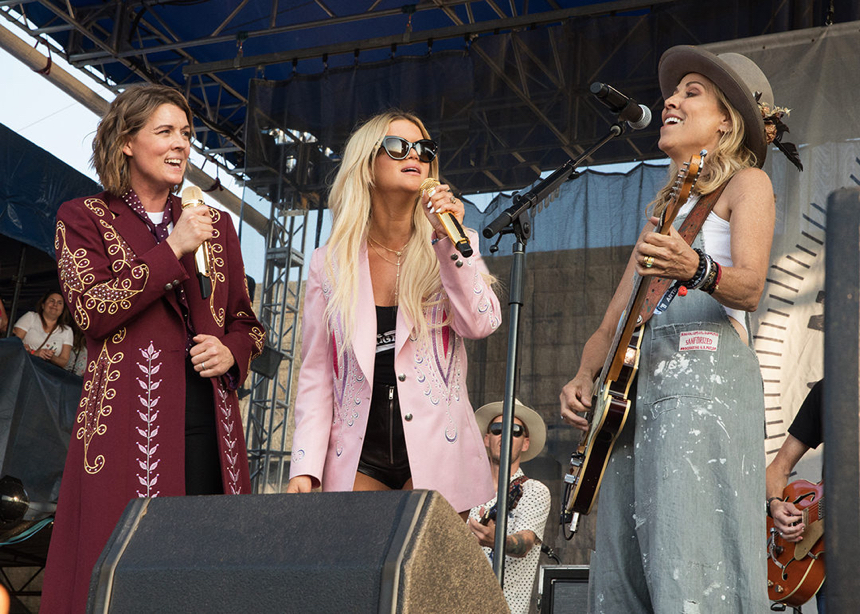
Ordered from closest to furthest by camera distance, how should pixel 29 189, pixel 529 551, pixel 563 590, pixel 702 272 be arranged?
1. pixel 702 272
2. pixel 563 590
3. pixel 529 551
4. pixel 29 189

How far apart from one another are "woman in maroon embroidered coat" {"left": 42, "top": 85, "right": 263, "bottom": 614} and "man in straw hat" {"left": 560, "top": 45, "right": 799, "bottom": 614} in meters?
1.02

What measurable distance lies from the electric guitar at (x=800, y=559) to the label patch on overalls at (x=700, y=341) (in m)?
1.88

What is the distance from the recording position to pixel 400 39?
7.35 metres

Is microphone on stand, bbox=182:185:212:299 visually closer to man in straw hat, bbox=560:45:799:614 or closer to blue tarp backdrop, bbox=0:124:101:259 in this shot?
man in straw hat, bbox=560:45:799:614

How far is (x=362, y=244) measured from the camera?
2.80m

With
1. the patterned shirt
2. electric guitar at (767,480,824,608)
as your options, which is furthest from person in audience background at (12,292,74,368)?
electric guitar at (767,480,824,608)

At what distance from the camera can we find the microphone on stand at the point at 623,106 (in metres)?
2.69

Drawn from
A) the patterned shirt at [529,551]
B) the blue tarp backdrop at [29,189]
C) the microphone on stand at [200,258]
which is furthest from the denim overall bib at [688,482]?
the blue tarp backdrop at [29,189]

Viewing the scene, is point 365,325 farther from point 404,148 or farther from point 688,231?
point 688,231

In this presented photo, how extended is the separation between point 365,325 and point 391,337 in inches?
3.2

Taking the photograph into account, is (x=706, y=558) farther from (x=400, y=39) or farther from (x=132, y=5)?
(x=132, y=5)

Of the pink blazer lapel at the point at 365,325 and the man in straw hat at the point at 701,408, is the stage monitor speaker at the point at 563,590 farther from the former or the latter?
the pink blazer lapel at the point at 365,325

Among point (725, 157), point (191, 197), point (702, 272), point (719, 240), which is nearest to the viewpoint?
point (702, 272)

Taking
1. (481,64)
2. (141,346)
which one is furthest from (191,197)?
(481,64)
